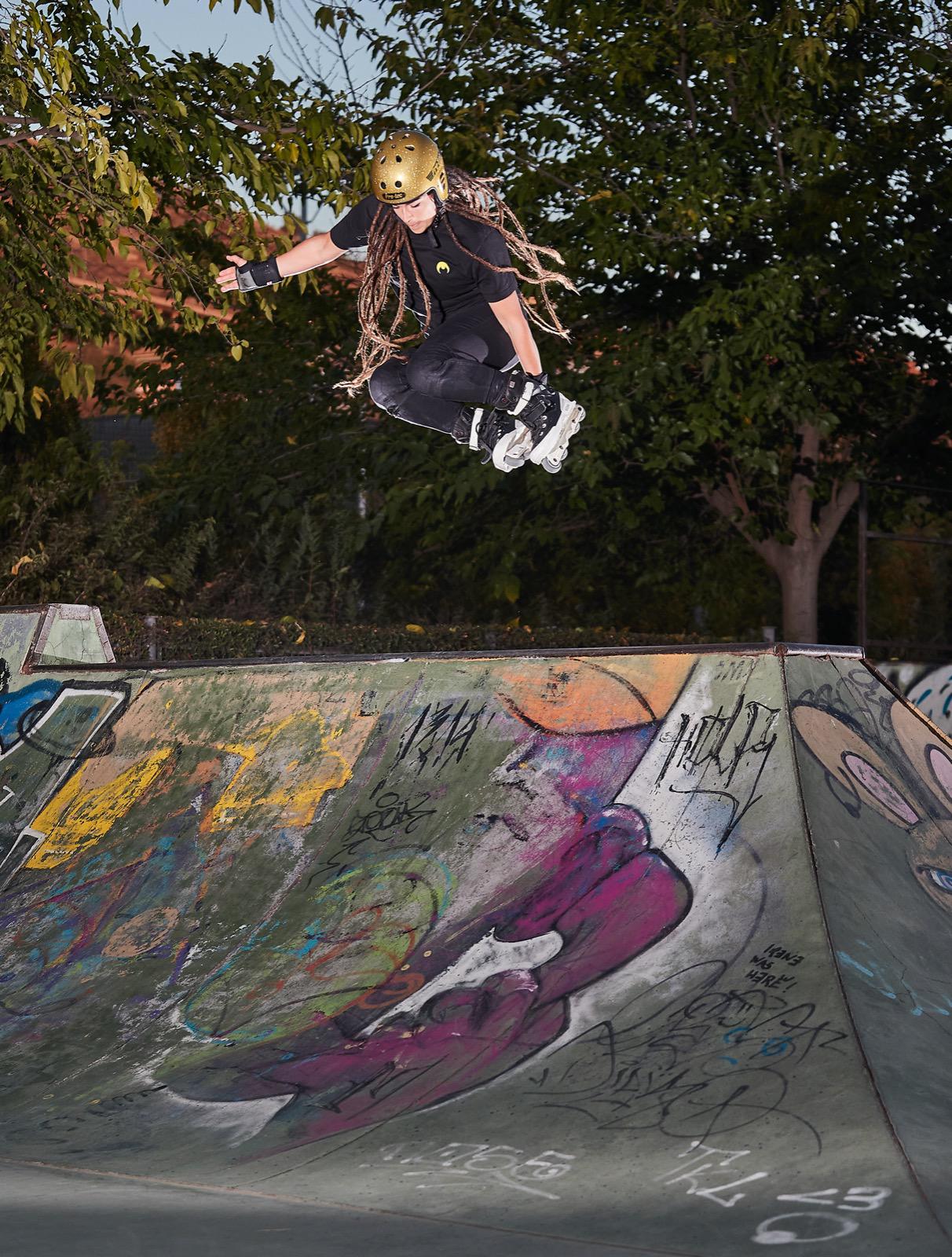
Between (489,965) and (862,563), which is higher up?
(862,563)

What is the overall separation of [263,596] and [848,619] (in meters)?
8.01

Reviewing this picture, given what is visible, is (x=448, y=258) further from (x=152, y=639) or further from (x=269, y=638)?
(x=269, y=638)

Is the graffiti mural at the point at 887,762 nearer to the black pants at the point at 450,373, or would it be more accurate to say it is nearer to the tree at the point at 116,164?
the black pants at the point at 450,373

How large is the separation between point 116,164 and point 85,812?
3495mm

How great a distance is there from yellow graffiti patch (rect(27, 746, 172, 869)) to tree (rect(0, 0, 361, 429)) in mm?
3097

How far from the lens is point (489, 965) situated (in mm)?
4332

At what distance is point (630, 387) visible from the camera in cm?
1175

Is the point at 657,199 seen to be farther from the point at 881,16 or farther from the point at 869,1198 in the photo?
the point at 869,1198

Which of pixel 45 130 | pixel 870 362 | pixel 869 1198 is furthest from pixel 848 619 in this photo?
pixel 869 1198

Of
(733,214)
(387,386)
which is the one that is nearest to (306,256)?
(387,386)

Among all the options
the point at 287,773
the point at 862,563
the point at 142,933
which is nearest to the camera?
the point at 142,933

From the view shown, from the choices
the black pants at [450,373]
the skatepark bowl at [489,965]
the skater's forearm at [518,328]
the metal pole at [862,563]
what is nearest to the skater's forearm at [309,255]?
the black pants at [450,373]

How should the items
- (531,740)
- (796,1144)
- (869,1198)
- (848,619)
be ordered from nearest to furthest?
(869,1198)
(796,1144)
(531,740)
(848,619)

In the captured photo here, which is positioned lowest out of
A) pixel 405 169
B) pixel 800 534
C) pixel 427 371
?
pixel 800 534
